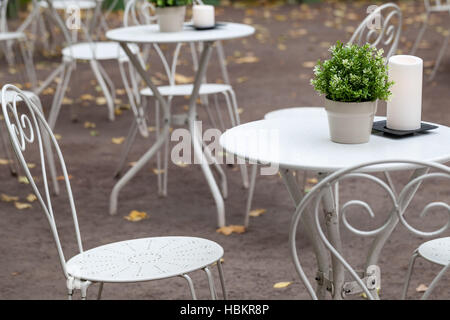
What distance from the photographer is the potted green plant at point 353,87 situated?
1.91m

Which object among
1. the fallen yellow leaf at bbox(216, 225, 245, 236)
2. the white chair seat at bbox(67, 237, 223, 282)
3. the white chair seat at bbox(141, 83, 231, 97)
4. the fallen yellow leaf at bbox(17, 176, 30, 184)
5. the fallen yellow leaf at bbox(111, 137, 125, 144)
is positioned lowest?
the fallen yellow leaf at bbox(17, 176, 30, 184)

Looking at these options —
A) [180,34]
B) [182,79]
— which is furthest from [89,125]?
[180,34]

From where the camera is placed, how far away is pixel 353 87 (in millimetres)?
1923

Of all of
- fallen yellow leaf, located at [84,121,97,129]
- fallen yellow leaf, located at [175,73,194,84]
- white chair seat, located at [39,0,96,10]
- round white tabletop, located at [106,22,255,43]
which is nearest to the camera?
round white tabletop, located at [106,22,255,43]

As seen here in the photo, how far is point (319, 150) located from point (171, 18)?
1942 mm

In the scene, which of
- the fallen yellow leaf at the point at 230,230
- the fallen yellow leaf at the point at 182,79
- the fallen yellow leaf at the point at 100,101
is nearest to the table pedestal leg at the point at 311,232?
Result: the fallen yellow leaf at the point at 230,230

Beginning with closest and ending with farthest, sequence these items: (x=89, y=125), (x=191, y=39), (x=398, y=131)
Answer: (x=398, y=131) → (x=191, y=39) → (x=89, y=125)

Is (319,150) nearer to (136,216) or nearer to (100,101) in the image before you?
(136,216)

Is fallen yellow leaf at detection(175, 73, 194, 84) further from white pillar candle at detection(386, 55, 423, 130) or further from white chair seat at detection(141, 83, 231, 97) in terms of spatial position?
white pillar candle at detection(386, 55, 423, 130)

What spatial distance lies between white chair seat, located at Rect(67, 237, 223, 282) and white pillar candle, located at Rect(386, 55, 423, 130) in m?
0.61

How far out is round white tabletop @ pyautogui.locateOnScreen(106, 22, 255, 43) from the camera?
3.51m

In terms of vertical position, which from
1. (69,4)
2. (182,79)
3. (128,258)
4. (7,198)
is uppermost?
(69,4)

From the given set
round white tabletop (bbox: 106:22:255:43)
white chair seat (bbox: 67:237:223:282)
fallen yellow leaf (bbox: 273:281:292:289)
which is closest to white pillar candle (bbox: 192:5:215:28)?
round white tabletop (bbox: 106:22:255:43)
